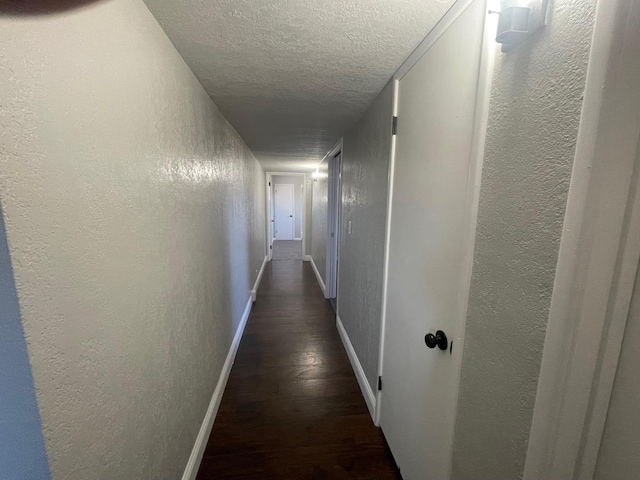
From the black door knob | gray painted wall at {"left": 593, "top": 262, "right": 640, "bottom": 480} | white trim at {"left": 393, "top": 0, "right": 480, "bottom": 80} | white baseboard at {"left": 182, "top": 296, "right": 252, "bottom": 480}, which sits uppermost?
white trim at {"left": 393, "top": 0, "right": 480, "bottom": 80}

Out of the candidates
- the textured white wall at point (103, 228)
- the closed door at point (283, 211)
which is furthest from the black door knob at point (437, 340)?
the closed door at point (283, 211)

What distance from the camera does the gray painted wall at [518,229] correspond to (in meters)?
0.53

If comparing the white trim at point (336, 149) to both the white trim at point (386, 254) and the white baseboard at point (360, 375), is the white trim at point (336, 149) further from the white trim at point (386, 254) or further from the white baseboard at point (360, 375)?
the white baseboard at point (360, 375)

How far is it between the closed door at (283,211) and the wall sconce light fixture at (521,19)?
7.92 metres

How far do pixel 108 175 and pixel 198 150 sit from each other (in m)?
0.78

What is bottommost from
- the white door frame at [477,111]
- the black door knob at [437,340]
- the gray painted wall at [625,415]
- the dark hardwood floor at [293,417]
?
the dark hardwood floor at [293,417]

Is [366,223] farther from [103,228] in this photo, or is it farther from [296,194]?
[296,194]

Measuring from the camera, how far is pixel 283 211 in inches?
332

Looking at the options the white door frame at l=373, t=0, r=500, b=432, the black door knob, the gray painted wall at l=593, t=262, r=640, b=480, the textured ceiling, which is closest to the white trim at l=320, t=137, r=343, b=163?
the textured ceiling

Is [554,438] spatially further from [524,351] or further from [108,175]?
[108,175]

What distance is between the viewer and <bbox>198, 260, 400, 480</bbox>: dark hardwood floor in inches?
53.8

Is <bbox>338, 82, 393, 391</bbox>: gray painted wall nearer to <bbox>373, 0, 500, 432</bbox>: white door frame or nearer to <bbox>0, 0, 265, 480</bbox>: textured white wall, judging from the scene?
<bbox>373, 0, 500, 432</bbox>: white door frame

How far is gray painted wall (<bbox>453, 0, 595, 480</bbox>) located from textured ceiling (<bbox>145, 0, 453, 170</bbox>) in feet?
1.55

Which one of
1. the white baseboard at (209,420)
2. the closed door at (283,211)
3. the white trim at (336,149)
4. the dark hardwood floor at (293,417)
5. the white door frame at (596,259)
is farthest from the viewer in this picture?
the closed door at (283,211)
